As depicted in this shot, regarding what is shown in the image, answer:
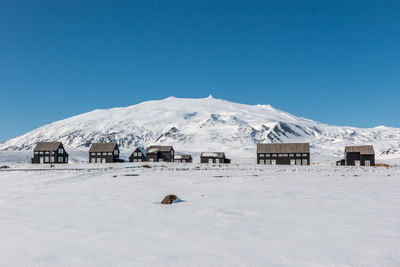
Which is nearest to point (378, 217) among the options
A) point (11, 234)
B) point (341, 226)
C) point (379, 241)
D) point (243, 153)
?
point (341, 226)

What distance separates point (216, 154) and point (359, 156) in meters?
40.7

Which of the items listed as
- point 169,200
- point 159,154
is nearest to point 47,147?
point 159,154

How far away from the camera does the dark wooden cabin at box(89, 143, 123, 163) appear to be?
9119cm

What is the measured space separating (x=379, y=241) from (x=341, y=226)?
1843 mm

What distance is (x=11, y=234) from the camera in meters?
10.1

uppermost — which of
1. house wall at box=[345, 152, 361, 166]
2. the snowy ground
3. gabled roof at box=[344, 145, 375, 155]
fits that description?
gabled roof at box=[344, 145, 375, 155]

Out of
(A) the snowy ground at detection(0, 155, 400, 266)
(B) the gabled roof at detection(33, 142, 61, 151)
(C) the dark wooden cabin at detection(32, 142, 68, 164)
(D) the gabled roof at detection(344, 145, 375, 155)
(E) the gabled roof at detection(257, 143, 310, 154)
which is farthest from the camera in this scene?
(B) the gabled roof at detection(33, 142, 61, 151)

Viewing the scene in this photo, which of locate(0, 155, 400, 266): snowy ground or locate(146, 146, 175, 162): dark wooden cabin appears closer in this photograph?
locate(0, 155, 400, 266): snowy ground

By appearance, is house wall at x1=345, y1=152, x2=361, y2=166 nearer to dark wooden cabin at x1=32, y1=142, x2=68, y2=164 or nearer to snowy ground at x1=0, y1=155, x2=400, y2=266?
snowy ground at x1=0, y1=155, x2=400, y2=266

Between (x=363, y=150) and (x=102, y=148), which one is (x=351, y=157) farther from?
(x=102, y=148)

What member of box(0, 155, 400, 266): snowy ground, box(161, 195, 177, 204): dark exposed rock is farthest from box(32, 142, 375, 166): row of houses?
box(161, 195, 177, 204): dark exposed rock

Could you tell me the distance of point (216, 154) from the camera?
100m

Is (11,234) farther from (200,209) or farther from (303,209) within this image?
(303,209)

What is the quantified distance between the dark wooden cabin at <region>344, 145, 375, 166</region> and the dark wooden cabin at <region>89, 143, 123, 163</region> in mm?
62905
